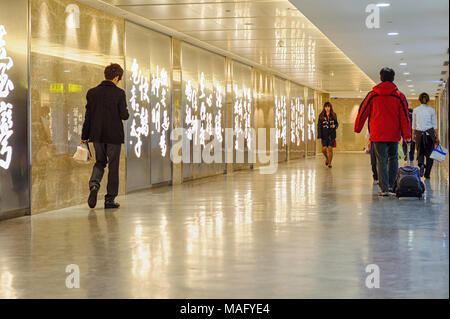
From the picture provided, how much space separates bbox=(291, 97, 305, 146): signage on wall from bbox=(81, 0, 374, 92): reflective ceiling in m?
5.97

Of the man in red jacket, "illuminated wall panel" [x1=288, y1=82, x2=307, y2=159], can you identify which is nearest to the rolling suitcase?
the man in red jacket

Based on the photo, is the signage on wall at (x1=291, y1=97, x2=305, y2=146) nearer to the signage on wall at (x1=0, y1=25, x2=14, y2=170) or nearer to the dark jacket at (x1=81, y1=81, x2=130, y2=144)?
the dark jacket at (x1=81, y1=81, x2=130, y2=144)

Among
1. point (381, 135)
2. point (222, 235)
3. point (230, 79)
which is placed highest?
point (230, 79)

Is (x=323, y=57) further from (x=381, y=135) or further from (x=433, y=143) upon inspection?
(x=381, y=135)

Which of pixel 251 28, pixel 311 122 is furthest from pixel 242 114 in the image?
pixel 311 122

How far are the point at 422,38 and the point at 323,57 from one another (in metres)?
3.88

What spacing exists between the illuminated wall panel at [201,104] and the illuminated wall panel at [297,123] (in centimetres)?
865

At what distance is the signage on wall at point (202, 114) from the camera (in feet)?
44.9

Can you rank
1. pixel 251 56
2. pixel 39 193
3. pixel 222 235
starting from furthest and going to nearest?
pixel 251 56 < pixel 39 193 < pixel 222 235

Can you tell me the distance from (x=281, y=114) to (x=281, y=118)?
0.54ft

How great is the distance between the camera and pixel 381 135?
8.84m

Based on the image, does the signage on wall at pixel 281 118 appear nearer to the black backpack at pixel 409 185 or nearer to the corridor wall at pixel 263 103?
the corridor wall at pixel 263 103

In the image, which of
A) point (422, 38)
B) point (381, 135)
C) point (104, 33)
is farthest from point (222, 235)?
point (422, 38)

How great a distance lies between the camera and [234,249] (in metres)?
5.14
